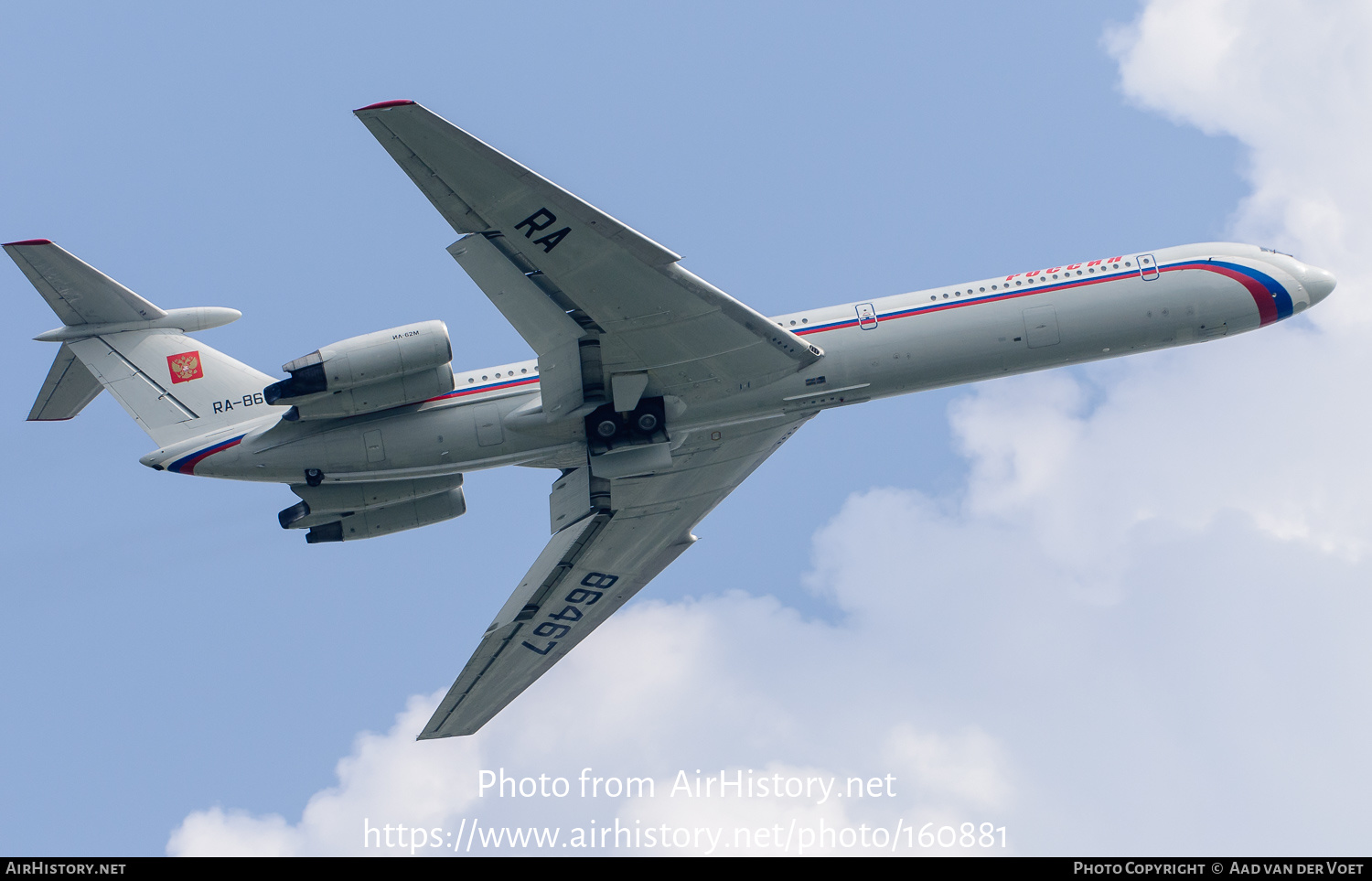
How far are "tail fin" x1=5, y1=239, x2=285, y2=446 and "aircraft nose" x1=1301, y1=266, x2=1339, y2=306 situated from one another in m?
25.6

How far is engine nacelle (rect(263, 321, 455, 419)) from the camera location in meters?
28.1

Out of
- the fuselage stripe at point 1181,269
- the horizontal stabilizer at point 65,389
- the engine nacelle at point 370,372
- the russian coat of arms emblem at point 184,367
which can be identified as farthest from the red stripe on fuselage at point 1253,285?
the horizontal stabilizer at point 65,389

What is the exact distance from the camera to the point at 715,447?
107 ft

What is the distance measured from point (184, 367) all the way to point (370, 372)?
6.13m

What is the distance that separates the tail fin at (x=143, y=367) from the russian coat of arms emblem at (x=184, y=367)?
0.02 meters

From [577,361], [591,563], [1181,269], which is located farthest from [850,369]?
[591,563]

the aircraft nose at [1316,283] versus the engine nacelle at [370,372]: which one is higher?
the aircraft nose at [1316,283]

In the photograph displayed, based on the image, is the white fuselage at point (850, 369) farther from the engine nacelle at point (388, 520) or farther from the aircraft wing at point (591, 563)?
the aircraft wing at point (591, 563)

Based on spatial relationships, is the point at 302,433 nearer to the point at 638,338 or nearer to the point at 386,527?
the point at 386,527

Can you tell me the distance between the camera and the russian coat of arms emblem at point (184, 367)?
31.2m

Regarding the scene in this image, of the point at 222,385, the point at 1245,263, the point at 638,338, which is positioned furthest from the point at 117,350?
the point at 1245,263

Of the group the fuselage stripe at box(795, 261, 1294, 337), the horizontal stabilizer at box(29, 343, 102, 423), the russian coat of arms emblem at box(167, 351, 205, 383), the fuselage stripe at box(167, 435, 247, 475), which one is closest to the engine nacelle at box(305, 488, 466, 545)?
the fuselage stripe at box(167, 435, 247, 475)
